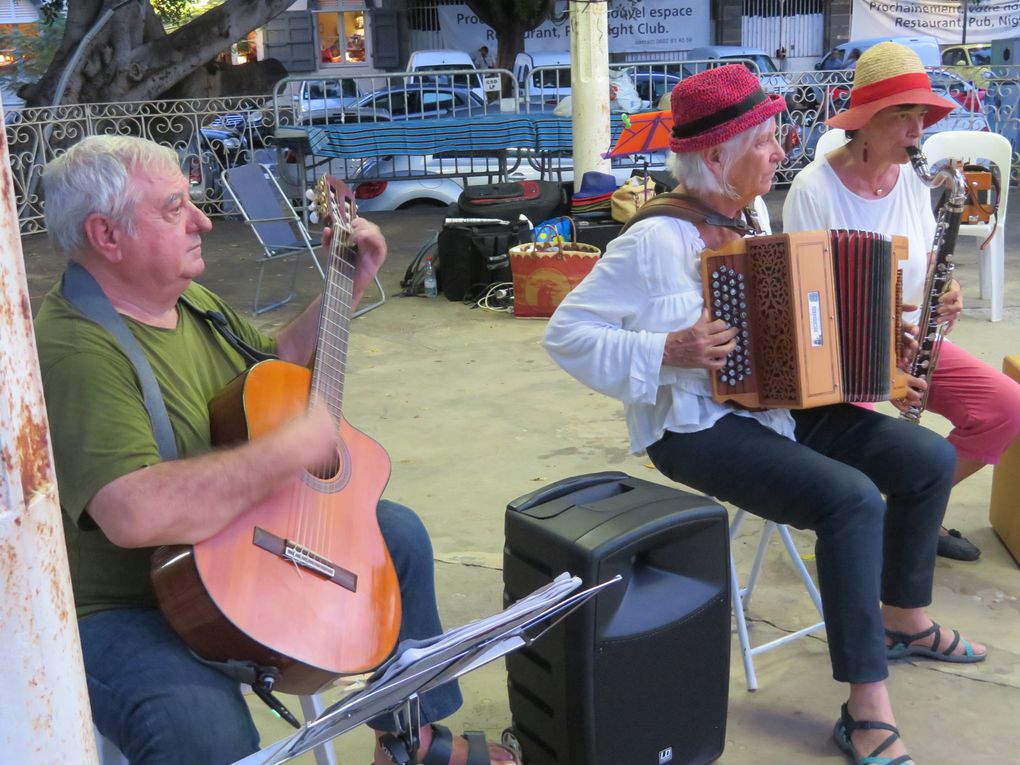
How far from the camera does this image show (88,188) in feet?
6.75

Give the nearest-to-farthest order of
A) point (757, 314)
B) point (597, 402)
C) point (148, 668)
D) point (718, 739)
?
point (148, 668), point (718, 739), point (757, 314), point (597, 402)

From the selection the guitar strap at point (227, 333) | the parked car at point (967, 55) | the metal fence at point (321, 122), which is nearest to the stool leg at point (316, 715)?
the guitar strap at point (227, 333)

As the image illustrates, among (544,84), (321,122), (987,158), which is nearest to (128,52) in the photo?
(321,122)

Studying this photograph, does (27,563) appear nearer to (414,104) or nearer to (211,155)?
(211,155)

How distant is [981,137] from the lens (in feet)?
20.7

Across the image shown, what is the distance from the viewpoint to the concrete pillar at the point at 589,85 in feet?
26.6

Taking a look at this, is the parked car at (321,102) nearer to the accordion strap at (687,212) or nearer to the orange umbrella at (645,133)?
the orange umbrella at (645,133)

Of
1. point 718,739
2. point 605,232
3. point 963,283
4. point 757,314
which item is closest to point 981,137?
point 963,283

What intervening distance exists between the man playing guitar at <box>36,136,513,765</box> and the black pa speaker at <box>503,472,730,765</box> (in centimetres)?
32

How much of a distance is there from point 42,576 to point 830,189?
2682 millimetres

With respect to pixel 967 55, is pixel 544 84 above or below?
below

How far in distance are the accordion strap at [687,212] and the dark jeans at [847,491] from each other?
0.47 metres

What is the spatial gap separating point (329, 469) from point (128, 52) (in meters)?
11.0

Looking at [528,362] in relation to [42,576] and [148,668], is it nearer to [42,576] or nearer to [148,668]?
[148,668]
